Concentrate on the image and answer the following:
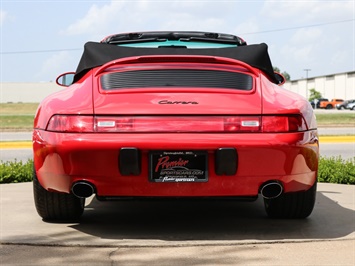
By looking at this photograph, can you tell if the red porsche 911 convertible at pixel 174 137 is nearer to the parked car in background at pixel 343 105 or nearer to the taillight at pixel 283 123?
the taillight at pixel 283 123

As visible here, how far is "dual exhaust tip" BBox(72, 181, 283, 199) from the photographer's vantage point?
14.0 feet

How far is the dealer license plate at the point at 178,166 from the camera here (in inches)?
164

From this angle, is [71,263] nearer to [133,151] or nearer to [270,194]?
[133,151]

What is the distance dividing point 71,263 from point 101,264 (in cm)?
19

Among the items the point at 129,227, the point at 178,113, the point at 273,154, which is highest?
the point at 178,113

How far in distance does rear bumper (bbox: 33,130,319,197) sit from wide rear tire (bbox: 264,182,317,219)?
65 centimetres

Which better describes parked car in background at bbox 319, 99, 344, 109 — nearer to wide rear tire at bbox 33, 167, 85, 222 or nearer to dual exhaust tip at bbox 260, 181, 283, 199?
wide rear tire at bbox 33, 167, 85, 222

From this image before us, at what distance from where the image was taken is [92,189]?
4.29m

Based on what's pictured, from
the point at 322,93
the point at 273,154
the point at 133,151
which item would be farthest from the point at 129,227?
the point at 322,93

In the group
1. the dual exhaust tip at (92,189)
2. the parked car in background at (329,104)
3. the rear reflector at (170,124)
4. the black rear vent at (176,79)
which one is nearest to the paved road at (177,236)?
the dual exhaust tip at (92,189)

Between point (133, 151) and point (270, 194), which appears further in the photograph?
point (270, 194)

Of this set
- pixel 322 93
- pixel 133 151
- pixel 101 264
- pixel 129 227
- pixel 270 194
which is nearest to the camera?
pixel 101 264

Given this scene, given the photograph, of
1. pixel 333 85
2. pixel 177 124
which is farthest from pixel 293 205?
pixel 333 85

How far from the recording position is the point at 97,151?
4145mm
